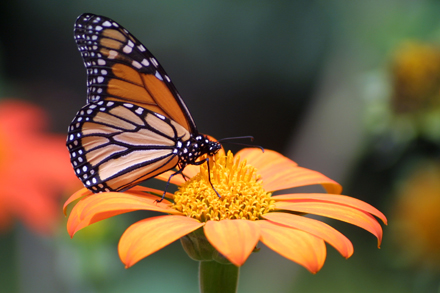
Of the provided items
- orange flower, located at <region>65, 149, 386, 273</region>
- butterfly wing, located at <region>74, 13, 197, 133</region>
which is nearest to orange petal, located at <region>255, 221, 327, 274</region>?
orange flower, located at <region>65, 149, 386, 273</region>

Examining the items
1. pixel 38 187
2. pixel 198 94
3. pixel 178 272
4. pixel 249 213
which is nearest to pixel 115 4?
pixel 198 94

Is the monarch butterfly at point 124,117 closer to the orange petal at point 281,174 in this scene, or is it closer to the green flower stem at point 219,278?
the orange petal at point 281,174

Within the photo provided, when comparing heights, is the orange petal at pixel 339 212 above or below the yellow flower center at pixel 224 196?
above

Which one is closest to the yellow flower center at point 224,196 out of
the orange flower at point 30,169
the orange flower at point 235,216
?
the orange flower at point 235,216

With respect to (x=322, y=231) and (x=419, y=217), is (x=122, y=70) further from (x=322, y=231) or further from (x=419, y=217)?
(x=419, y=217)

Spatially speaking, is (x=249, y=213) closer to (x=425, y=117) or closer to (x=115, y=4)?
(x=425, y=117)

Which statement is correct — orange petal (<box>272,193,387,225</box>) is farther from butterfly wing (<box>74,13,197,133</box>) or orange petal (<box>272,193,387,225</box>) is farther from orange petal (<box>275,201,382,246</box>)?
butterfly wing (<box>74,13,197,133</box>)
